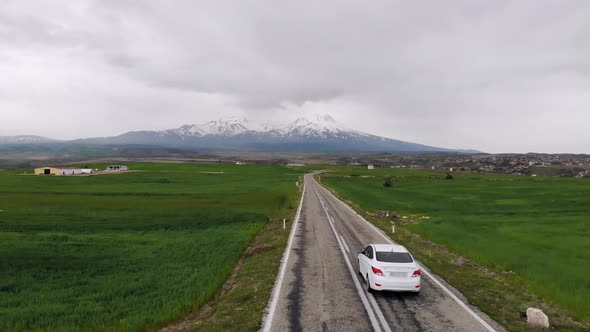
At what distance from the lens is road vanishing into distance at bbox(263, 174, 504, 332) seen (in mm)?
12430

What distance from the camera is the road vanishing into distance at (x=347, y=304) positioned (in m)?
12.4

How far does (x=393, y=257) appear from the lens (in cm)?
1593

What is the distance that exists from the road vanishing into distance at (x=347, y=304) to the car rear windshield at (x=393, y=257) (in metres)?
1.36

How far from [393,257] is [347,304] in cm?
300

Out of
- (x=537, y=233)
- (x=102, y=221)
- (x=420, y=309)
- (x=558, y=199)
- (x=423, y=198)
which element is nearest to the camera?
(x=420, y=309)

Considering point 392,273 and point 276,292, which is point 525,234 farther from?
point 276,292

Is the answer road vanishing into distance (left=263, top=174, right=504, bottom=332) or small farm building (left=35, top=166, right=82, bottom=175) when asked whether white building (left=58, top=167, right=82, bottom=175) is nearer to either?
small farm building (left=35, top=166, right=82, bottom=175)

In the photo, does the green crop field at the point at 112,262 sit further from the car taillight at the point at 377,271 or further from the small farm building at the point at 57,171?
the small farm building at the point at 57,171

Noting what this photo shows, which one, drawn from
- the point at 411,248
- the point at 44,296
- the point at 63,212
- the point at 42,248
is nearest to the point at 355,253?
the point at 411,248

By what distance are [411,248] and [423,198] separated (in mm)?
39663

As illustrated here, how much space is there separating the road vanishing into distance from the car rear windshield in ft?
4.47

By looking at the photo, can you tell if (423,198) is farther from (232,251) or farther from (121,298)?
(121,298)

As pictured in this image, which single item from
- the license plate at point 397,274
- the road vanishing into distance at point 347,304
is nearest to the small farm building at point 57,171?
the road vanishing into distance at point 347,304

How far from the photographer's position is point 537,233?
31.1 meters
